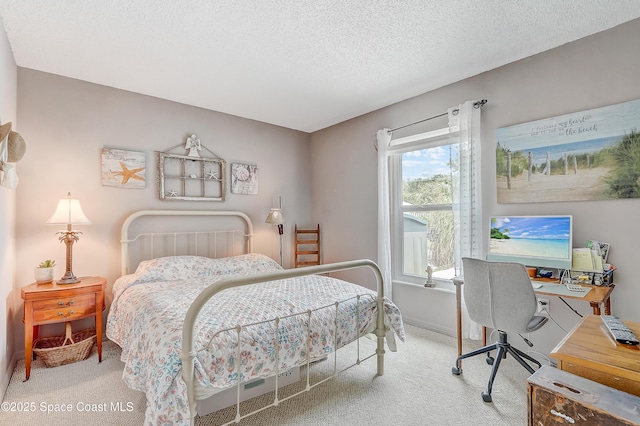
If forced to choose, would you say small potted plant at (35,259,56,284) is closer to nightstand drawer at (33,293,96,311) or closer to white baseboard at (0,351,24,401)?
nightstand drawer at (33,293,96,311)

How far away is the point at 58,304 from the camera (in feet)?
7.95

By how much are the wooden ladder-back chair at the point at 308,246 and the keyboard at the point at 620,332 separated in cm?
337

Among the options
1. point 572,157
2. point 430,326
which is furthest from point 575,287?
point 430,326

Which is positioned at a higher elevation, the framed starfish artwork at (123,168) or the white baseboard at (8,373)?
the framed starfish artwork at (123,168)

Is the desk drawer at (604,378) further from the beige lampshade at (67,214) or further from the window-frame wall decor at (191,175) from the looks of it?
the window-frame wall decor at (191,175)

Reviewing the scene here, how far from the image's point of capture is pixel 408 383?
7.32 feet

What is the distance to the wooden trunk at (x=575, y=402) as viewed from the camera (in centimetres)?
84

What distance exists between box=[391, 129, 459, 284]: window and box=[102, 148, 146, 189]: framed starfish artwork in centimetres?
278

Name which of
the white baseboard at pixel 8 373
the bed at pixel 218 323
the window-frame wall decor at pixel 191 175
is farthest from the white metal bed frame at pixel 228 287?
the white baseboard at pixel 8 373

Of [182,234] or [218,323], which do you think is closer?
[218,323]

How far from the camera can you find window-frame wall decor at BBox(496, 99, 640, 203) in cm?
212

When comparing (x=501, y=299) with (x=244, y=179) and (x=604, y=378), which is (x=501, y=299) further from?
(x=244, y=179)

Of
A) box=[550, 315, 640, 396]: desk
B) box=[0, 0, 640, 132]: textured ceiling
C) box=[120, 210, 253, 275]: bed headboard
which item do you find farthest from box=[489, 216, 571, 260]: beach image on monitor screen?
box=[120, 210, 253, 275]: bed headboard

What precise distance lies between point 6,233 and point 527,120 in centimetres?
414
